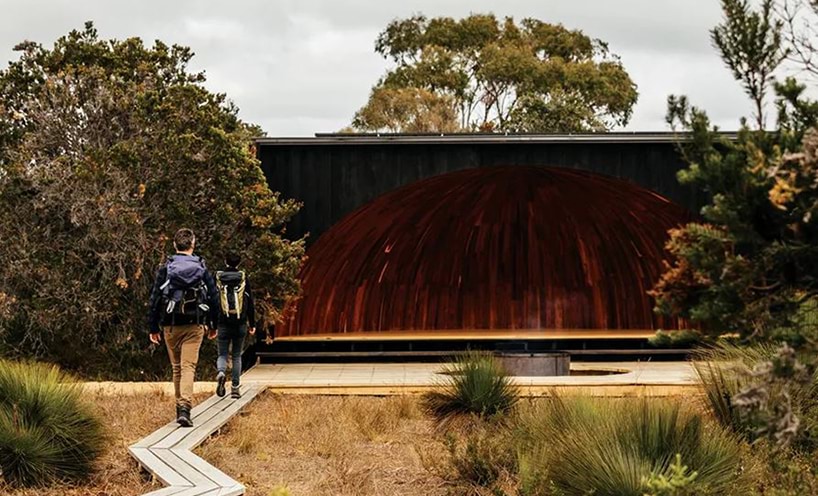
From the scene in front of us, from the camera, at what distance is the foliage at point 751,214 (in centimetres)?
559

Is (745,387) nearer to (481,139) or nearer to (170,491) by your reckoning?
(170,491)

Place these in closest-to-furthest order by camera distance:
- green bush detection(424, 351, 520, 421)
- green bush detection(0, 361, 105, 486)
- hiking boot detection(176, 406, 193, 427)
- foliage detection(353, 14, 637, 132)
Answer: green bush detection(0, 361, 105, 486), hiking boot detection(176, 406, 193, 427), green bush detection(424, 351, 520, 421), foliage detection(353, 14, 637, 132)

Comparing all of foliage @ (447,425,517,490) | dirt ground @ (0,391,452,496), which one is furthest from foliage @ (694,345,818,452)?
dirt ground @ (0,391,452,496)

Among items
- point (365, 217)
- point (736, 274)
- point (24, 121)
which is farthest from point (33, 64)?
point (736, 274)

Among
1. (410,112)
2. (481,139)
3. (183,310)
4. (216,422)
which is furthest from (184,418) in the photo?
(410,112)

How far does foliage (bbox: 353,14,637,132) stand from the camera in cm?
3997

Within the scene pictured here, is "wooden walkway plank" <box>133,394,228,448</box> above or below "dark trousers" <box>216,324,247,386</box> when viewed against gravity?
below

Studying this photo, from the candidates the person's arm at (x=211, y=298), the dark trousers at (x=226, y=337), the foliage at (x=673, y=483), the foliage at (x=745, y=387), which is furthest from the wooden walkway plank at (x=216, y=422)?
the foliage at (x=745, y=387)

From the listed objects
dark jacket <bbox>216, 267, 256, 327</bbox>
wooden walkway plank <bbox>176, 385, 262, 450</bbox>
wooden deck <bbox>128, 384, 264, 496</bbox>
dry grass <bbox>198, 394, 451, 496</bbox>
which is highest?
dark jacket <bbox>216, 267, 256, 327</bbox>

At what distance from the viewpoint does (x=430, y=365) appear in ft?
54.6

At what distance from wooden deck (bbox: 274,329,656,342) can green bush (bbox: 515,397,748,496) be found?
908 cm

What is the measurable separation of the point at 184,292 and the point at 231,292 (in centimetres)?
172

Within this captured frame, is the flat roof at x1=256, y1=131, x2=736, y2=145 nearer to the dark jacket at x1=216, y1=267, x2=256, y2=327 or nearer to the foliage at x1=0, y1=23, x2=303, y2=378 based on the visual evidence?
the foliage at x1=0, y1=23, x2=303, y2=378

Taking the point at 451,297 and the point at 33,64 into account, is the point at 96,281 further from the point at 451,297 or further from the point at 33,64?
the point at 451,297
